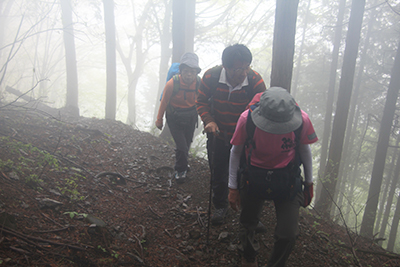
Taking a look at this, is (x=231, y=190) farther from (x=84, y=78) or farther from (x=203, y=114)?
(x=84, y=78)

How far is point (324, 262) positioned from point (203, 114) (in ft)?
8.36

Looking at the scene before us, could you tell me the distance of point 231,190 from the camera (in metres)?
2.55

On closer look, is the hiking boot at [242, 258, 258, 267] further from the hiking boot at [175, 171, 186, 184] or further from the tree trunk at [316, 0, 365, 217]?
the tree trunk at [316, 0, 365, 217]

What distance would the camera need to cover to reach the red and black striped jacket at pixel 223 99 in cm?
312

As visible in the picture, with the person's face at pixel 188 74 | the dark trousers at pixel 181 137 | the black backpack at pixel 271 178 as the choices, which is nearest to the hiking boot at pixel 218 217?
the black backpack at pixel 271 178

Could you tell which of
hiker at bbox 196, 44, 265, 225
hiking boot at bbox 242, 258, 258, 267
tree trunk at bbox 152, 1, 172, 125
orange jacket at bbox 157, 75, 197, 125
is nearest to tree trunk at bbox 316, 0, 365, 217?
orange jacket at bbox 157, 75, 197, 125

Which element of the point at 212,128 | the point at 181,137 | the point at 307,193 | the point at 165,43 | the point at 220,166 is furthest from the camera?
the point at 165,43

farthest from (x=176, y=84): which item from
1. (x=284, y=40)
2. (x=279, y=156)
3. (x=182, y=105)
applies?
(x=279, y=156)

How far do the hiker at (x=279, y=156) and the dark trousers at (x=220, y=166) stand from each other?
0.95m

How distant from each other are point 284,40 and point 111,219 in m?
4.09

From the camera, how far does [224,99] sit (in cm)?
323

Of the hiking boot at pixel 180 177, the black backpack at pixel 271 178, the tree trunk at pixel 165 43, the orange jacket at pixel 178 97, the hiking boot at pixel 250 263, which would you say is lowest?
the hiking boot at pixel 250 263

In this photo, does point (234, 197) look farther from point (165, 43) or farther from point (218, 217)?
point (165, 43)

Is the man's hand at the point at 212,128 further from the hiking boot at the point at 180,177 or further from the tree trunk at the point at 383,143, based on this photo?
the tree trunk at the point at 383,143
